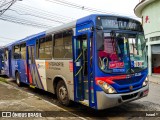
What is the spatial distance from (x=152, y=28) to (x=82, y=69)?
16080 millimetres

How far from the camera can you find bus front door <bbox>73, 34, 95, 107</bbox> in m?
6.67

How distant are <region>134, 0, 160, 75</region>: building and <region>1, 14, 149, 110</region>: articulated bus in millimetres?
14044

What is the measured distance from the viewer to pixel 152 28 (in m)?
21.4

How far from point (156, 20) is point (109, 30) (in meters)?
15.8

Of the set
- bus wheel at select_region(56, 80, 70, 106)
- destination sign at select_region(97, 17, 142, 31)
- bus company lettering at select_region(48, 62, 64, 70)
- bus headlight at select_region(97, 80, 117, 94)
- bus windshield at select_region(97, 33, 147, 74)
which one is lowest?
bus wheel at select_region(56, 80, 70, 106)

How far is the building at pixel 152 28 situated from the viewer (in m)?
20.6

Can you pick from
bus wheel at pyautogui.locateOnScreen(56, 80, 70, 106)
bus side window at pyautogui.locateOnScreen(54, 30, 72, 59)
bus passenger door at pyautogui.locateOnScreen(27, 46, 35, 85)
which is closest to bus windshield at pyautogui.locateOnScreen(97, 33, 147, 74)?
bus side window at pyautogui.locateOnScreen(54, 30, 72, 59)

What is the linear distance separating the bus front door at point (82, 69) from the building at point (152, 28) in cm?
1483

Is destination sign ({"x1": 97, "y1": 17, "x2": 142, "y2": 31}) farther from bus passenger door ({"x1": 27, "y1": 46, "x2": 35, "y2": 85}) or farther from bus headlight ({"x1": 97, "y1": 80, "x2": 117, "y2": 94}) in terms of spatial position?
bus passenger door ({"x1": 27, "y1": 46, "x2": 35, "y2": 85})

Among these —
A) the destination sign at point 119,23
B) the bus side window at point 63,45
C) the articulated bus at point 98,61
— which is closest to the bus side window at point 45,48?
the articulated bus at point 98,61

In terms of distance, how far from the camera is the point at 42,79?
9820 millimetres

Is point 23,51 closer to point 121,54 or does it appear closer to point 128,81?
point 121,54

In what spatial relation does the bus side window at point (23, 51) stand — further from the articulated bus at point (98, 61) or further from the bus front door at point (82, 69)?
the bus front door at point (82, 69)

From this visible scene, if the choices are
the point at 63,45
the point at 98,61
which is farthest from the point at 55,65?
the point at 98,61
